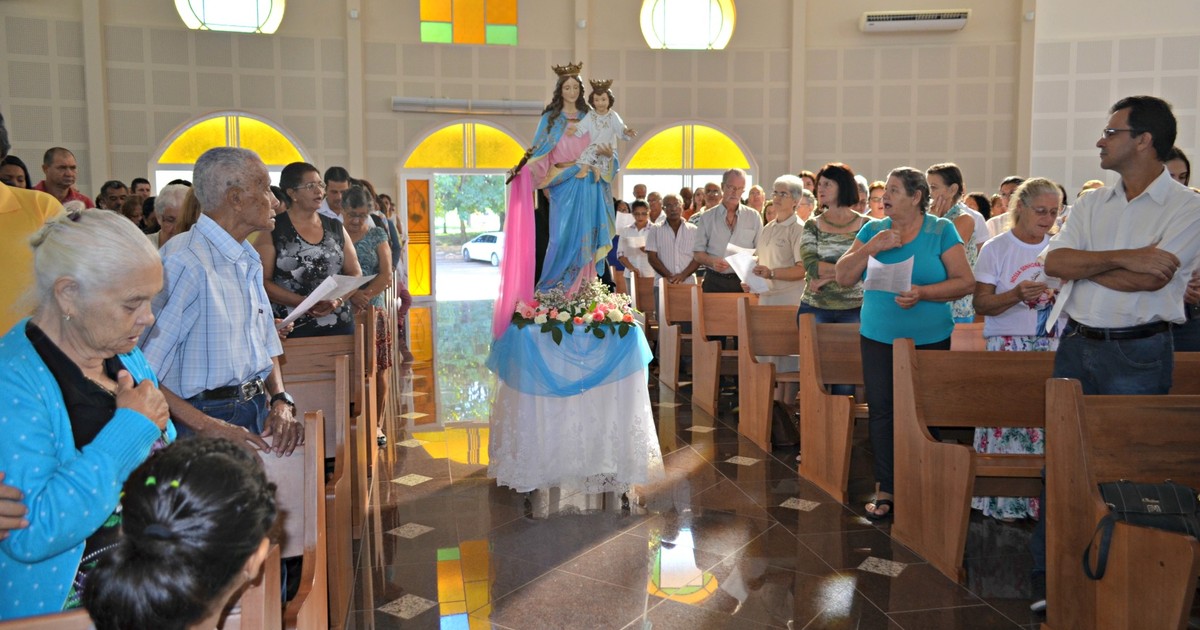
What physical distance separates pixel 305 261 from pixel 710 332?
357 cm

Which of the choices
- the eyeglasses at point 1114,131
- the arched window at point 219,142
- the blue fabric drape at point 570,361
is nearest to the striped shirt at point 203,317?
the blue fabric drape at point 570,361

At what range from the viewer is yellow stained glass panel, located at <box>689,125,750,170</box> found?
54.5ft

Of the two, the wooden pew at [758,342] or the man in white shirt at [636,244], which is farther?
the man in white shirt at [636,244]

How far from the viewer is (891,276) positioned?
441 cm

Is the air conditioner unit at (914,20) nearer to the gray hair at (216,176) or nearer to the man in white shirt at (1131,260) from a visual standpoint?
the man in white shirt at (1131,260)

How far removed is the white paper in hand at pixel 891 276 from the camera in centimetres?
437

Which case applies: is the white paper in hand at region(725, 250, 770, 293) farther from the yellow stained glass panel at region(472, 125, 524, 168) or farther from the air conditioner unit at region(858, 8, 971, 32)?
the air conditioner unit at region(858, 8, 971, 32)

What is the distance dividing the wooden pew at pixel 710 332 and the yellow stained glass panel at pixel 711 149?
31.9ft

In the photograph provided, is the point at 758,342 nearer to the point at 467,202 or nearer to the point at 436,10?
the point at 436,10

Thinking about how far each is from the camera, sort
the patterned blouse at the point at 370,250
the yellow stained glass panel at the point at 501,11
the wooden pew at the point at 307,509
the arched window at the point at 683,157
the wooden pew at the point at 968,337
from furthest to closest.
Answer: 1. the arched window at the point at 683,157
2. the yellow stained glass panel at the point at 501,11
3. the patterned blouse at the point at 370,250
4. the wooden pew at the point at 968,337
5. the wooden pew at the point at 307,509

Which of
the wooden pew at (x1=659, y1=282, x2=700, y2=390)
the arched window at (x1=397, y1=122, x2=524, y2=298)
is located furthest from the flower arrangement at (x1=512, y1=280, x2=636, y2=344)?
the arched window at (x1=397, y1=122, x2=524, y2=298)

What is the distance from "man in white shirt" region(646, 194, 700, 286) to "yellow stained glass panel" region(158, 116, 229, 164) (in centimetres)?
907

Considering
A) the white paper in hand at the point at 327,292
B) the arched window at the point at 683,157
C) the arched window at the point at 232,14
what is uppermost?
the arched window at the point at 232,14

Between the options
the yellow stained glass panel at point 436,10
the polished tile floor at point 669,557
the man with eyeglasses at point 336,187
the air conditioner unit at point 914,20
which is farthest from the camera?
the air conditioner unit at point 914,20
